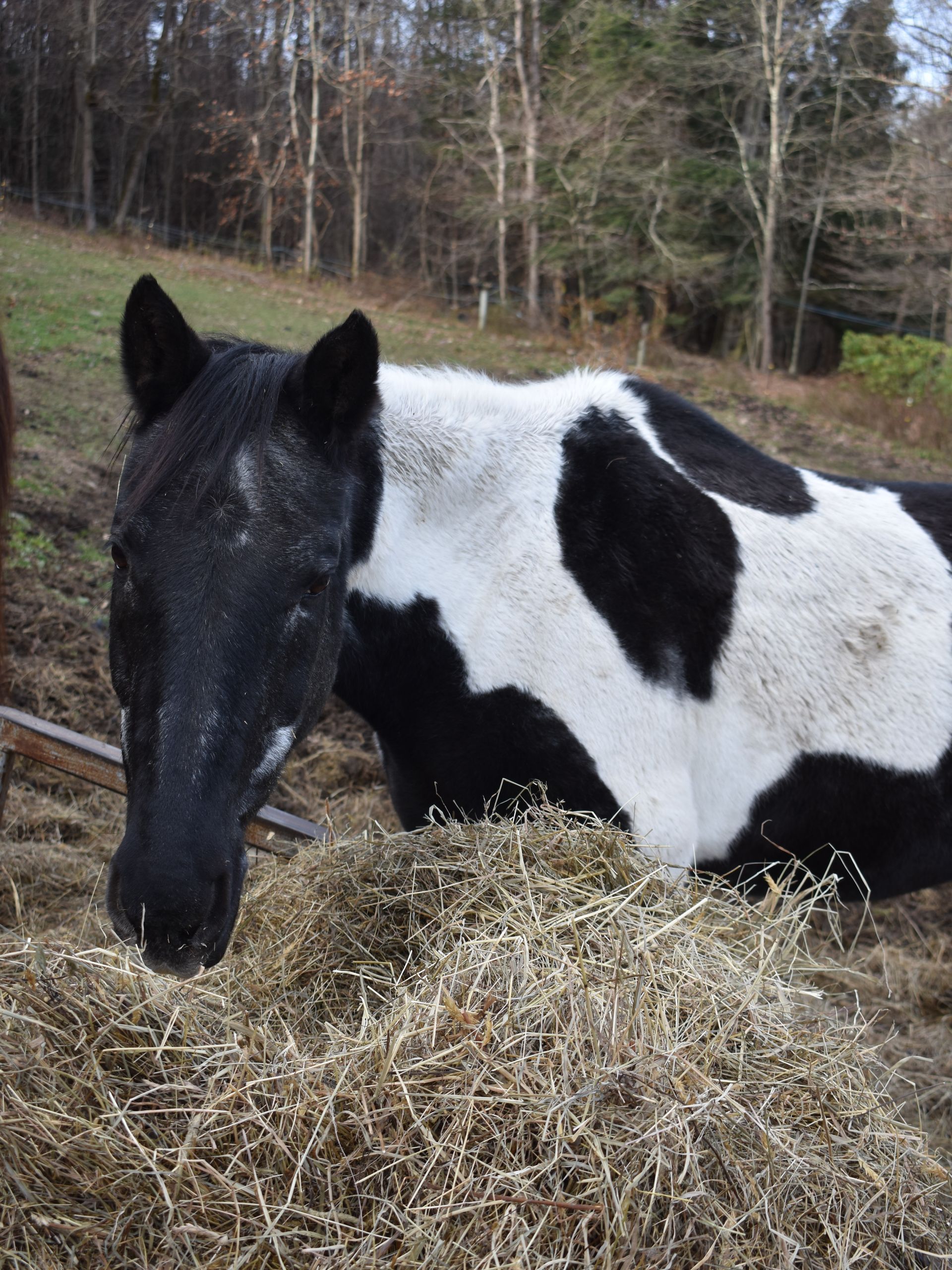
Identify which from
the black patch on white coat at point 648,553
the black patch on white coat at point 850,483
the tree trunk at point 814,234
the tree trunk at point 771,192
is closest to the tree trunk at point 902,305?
the tree trunk at point 814,234

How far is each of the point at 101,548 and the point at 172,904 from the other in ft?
17.8

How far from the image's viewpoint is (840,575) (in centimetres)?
266

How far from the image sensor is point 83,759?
314 cm

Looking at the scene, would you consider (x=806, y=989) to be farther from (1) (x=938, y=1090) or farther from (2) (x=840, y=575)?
(1) (x=938, y=1090)

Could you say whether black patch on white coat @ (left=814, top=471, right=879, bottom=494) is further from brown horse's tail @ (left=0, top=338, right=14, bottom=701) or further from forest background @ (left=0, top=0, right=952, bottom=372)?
forest background @ (left=0, top=0, right=952, bottom=372)

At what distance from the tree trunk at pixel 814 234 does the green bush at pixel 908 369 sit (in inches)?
150

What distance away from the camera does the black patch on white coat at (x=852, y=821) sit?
104 inches

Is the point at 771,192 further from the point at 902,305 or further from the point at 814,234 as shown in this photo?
the point at 902,305

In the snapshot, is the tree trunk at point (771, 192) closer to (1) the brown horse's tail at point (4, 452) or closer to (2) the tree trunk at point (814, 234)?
(2) the tree trunk at point (814, 234)

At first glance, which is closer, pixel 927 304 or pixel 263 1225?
pixel 263 1225

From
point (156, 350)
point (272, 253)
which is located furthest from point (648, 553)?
point (272, 253)

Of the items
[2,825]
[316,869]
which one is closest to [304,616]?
[316,869]

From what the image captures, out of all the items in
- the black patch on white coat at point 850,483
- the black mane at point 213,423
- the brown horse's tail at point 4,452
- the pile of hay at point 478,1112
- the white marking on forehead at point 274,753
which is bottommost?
the pile of hay at point 478,1112

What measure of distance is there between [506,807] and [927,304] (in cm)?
2575
